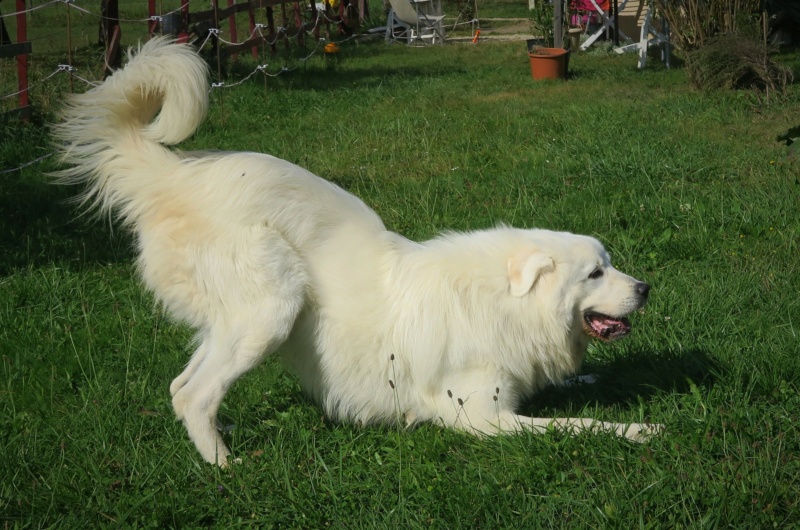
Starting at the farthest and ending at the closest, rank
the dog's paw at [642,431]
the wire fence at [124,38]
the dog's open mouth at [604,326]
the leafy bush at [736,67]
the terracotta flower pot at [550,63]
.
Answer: the terracotta flower pot at [550,63]
the leafy bush at [736,67]
the wire fence at [124,38]
the dog's open mouth at [604,326]
the dog's paw at [642,431]

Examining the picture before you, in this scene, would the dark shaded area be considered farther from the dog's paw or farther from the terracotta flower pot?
the terracotta flower pot

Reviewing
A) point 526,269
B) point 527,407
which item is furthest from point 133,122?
point 527,407

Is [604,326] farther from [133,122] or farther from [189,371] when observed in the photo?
[133,122]

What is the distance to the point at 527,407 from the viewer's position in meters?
4.24

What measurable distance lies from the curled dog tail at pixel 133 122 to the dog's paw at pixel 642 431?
241 centimetres

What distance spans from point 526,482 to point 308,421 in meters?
1.23

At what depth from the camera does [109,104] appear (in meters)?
3.93

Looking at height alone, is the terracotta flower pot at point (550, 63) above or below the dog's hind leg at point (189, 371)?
above

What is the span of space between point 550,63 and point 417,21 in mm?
8148

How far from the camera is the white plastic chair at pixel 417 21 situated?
20722mm

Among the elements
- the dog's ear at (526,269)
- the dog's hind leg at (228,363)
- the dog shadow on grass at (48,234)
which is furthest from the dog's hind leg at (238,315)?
the dog shadow on grass at (48,234)

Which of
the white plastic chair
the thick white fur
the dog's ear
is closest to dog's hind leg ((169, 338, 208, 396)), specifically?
the thick white fur

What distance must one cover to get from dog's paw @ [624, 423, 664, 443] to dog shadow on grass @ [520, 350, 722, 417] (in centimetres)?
32

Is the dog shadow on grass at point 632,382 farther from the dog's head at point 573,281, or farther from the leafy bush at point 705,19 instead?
the leafy bush at point 705,19
